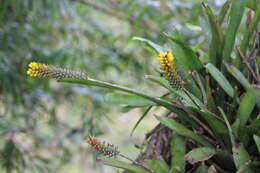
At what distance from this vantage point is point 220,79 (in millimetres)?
567

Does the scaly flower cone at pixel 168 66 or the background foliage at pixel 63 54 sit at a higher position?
the background foliage at pixel 63 54

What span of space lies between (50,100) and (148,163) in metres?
0.97

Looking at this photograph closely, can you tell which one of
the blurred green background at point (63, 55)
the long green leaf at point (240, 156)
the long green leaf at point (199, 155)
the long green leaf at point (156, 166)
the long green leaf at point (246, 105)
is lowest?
the long green leaf at point (240, 156)

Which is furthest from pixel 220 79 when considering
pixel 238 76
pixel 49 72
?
pixel 49 72

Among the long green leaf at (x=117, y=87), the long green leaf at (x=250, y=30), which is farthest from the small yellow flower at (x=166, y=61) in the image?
the long green leaf at (x=250, y=30)

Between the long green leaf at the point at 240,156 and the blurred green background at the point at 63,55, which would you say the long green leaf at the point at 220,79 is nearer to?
the long green leaf at the point at 240,156

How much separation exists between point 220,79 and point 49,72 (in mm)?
257

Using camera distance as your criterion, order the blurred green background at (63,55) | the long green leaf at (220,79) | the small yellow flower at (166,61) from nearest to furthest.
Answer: the small yellow flower at (166,61) → the long green leaf at (220,79) → the blurred green background at (63,55)

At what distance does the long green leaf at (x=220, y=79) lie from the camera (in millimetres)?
562

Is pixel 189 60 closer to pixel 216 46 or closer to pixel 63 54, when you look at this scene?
pixel 216 46

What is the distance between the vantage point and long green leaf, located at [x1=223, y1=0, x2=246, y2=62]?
57 cm

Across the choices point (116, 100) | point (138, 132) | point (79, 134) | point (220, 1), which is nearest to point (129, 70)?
point (79, 134)

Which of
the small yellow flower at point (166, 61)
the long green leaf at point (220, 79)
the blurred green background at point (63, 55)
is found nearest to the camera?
the small yellow flower at point (166, 61)

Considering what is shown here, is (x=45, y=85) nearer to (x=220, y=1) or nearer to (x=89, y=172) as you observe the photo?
(x=220, y=1)
